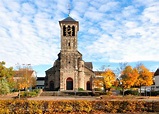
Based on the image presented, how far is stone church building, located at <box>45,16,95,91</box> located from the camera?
55.6m

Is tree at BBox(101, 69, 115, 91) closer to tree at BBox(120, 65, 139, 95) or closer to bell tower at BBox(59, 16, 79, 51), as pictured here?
tree at BBox(120, 65, 139, 95)

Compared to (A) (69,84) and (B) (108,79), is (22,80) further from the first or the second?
(B) (108,79)

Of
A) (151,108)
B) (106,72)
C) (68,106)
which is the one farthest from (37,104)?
(106,72)

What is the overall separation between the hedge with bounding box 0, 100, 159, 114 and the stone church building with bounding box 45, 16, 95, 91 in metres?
35.0

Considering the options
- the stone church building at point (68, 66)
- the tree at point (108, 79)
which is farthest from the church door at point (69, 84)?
the tree at point (108, 79)

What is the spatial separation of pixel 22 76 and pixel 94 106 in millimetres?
45213

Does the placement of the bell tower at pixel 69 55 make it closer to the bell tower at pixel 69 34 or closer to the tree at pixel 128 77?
the bell tower at pixel 69 34

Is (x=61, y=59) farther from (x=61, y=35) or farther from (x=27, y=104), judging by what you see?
(x=27, y=104)

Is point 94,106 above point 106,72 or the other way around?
the other way around

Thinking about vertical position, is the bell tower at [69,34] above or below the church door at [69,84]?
above

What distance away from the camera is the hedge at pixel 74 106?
63.3ft

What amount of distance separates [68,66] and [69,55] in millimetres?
2555

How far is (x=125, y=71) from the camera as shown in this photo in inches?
1970

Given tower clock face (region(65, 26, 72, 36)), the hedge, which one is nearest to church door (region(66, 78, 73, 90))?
tower clock face (region(65, 26, 72, 36))
